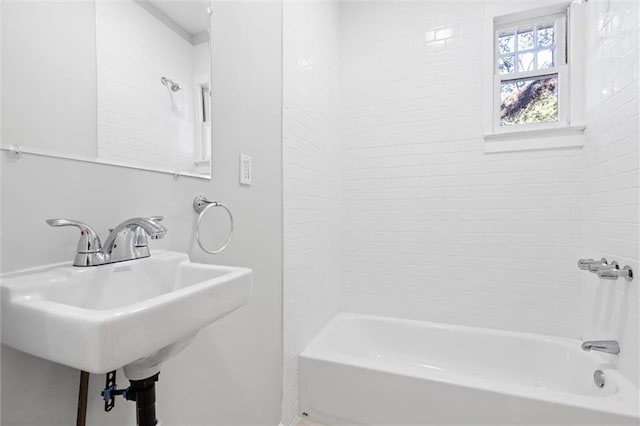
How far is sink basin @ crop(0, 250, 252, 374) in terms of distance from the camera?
0.49m

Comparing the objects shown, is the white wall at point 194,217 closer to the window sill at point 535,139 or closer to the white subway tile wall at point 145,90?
the white subway tile wall at point 145,90

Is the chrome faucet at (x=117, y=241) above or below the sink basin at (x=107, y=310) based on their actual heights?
above

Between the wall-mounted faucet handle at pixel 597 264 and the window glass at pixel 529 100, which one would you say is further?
the window glass at pixel 529 100

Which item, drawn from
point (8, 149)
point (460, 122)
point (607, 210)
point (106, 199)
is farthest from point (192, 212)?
point (607, 210)

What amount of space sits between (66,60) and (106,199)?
0.33 metres

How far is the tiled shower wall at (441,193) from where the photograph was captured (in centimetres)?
209

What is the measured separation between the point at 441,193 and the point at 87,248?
213cm

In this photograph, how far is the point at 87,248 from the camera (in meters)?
0.74

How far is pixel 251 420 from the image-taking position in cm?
144

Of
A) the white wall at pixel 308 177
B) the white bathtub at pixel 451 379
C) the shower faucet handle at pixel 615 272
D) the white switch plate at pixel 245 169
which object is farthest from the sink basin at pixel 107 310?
the shower faucet handle at pixel 615 272

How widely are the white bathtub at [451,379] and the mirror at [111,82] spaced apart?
54.2 inches

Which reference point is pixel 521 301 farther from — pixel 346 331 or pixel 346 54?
pixel 346 54

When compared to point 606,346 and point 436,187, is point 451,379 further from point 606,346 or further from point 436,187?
point 436,187

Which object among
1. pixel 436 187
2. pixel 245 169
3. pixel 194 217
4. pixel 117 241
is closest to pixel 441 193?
pixel 436 187
